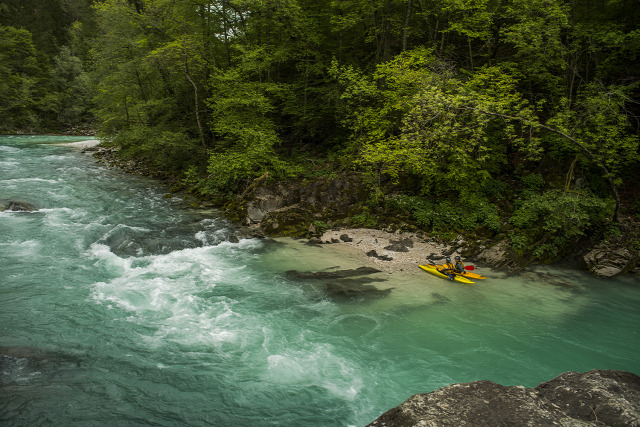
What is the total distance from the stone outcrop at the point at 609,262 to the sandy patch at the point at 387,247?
481 centimetres

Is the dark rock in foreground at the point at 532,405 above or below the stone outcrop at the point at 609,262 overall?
above

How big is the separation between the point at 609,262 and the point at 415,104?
9121mm

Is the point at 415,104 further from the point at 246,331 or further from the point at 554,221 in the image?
the point at 246,331

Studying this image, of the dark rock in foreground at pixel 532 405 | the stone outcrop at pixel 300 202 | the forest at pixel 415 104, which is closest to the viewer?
the dark rock in foreground at pixel 532 405

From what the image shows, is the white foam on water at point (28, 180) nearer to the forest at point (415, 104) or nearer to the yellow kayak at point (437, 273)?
the forest at point (415, 104)

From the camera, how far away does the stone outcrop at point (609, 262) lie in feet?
38.9

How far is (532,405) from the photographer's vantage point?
3.89m

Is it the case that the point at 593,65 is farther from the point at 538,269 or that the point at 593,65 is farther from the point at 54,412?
the point at 54,412

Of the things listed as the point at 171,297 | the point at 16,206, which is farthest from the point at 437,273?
the point at 16,206

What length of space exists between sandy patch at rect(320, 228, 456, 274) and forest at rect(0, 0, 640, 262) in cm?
95

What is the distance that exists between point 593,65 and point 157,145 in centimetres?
2334

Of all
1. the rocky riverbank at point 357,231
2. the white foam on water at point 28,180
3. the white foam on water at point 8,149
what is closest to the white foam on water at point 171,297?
the rocky riverbank at point 357,231

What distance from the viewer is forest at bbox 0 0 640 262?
1252cm

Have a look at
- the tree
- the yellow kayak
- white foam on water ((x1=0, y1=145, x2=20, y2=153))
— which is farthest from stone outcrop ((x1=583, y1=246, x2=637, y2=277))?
the tree
